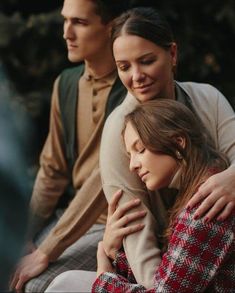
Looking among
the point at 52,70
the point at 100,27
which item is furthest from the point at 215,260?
the point at 52,70

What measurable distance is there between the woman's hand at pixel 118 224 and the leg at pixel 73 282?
0.20 m

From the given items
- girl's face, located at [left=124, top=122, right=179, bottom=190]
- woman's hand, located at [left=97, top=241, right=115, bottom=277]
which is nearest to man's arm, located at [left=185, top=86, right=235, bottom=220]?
girl's face, located at [left=124, top=122, right=179, bottom=190]

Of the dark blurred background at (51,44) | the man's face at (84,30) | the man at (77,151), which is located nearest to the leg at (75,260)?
the man at (77,151)

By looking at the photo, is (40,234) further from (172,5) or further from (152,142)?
(172,5)

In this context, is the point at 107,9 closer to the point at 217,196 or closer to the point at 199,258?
the point at 217,196

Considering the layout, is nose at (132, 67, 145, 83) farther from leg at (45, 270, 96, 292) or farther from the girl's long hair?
leg at (45, 270, 96, 292)

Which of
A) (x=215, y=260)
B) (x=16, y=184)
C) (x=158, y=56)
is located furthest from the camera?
(x=16, y=184)

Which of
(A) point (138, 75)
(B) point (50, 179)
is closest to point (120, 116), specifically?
(A) point (138, 75)

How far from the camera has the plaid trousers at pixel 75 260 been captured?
3.35 meters

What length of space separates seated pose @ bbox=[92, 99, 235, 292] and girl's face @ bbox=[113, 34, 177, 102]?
0.40 ft

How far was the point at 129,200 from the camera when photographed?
2.86 meters

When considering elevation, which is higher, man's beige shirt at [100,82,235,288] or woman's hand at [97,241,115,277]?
man's beige shirt at [100,82,235,288]

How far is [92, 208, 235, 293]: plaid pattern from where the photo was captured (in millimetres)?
2559

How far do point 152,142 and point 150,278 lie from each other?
0.43 m
